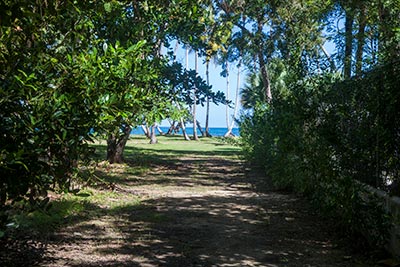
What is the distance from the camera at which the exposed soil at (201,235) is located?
205 inches

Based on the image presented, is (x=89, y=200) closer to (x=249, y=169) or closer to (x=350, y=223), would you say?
(x=350, y=223)

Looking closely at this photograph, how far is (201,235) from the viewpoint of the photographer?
6.47m

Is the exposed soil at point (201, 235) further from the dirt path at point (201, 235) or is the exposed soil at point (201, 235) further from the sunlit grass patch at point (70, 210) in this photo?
the sunlit grass patch at point (70, 210)

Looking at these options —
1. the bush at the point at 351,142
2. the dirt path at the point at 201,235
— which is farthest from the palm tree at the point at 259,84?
the bush at the point at 351,142

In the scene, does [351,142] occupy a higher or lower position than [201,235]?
higher

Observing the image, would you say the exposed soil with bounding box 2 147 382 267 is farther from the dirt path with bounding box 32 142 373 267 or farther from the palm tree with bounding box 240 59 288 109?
the palm tree with bounding box 240 59 288 109

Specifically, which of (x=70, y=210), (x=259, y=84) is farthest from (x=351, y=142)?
(x=259, y=84)

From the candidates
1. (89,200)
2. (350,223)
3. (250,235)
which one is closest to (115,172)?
(89,200)

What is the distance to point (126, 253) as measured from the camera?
213 inches

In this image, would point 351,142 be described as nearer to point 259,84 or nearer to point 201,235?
point 201,235

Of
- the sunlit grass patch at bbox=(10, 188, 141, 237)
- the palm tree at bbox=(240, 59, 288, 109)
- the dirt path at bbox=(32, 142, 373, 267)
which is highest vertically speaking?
the palm tree at bbox=(240, 59, 288, 109)

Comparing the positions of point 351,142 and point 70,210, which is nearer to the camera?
point 351,142

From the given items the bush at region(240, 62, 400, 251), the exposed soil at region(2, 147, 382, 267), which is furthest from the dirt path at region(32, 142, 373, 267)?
the bush at region(240, 62, 400, 251)

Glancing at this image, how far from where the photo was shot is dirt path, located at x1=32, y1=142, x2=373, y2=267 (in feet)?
17.1
